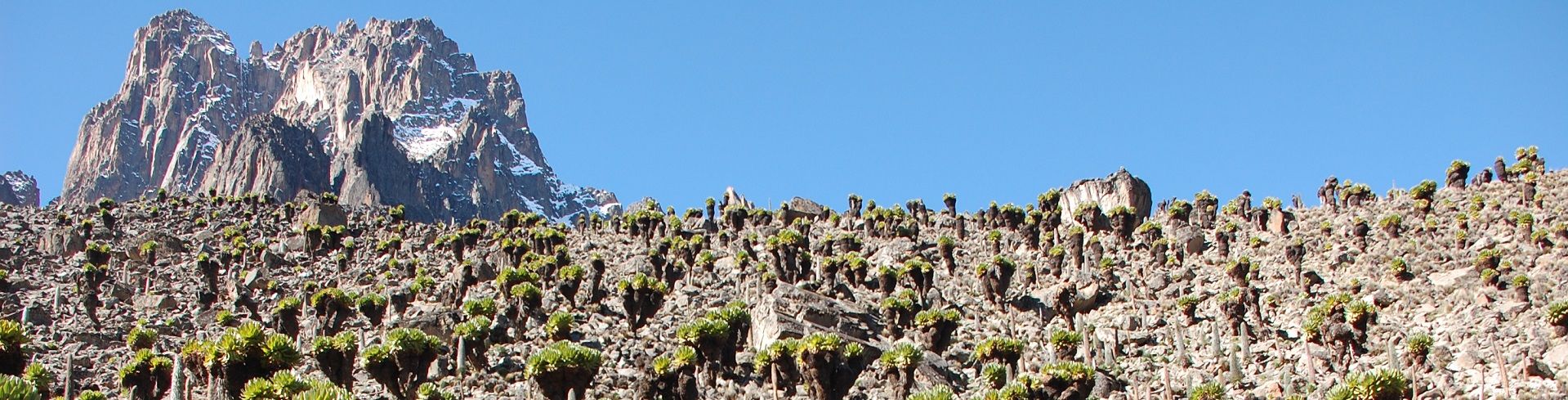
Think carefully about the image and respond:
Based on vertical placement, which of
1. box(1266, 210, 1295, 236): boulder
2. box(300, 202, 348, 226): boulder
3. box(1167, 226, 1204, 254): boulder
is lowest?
box(1167, 226, 1204, 254): boulder

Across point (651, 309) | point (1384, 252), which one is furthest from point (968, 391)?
point (1384, 252)

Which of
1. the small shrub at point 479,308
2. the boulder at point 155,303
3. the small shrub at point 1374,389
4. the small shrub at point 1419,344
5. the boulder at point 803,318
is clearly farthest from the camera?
the boulder at point 155,303

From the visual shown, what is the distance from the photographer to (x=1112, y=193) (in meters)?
95.9

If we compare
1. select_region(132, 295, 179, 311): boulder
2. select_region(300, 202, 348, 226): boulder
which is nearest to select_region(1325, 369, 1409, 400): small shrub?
select_region(132, 295, 179, 311): boulder

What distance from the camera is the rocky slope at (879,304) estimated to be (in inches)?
1565

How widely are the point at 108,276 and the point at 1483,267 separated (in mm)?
84092

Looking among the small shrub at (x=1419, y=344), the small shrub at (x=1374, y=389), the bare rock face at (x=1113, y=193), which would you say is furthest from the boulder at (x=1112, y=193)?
the small shrub at (x=1374, y=389)

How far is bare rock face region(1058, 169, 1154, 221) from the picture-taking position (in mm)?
95312

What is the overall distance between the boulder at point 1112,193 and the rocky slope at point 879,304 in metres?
5.87

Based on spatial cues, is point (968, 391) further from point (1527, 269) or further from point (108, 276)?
point (108, 276)

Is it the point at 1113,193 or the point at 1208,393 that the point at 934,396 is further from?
the point at 1113,193

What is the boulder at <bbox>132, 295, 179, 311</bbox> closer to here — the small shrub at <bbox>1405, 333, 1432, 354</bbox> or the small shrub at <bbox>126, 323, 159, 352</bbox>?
the small shrub at <bbox>126, 323, 159, 352</bbox>

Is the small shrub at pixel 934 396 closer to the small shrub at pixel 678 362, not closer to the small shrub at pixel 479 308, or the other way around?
the small shrub at pixel 678 362

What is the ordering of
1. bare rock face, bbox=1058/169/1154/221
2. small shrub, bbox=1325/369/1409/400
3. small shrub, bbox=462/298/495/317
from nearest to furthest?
small shrub, bbox=1325/369/1409/400 → small shrub, bbox=462/298/495/317 → bare rock face, bbox=1058/169/1154/221
